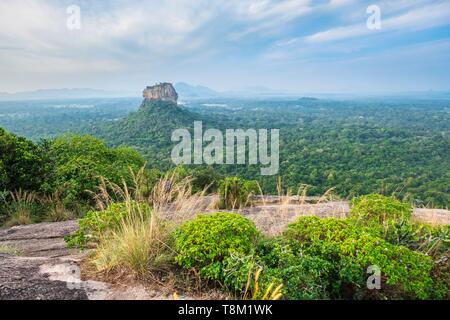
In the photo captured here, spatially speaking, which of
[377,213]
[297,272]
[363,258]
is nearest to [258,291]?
[297,272]

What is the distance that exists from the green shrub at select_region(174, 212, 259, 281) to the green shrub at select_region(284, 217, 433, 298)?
22.2 inches

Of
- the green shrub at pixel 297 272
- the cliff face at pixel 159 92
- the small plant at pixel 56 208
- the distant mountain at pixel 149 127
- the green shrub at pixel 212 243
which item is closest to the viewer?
the green shrub at pixel 297 272

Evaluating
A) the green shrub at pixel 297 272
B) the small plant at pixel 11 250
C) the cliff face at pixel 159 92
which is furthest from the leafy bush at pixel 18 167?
the cliff face at pixel 159 92

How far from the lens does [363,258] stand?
2973 mm

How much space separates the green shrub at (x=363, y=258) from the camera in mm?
2855

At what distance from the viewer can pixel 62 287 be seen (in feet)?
9.16

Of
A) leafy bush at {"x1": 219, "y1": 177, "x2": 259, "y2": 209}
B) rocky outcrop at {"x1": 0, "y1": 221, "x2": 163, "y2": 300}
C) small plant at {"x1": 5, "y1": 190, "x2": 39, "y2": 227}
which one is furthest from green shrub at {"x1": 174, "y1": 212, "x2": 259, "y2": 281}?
small plant at {"x1": 5, "y1": 190, "x2": 39, "y2": 227}

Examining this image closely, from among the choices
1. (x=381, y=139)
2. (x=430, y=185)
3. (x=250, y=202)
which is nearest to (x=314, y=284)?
(x=250, y=202)

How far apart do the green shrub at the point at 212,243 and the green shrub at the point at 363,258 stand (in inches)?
22.2

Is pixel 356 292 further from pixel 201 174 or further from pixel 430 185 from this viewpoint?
pixel 430 185

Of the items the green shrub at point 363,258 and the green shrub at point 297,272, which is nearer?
the green shrub at point 297,272

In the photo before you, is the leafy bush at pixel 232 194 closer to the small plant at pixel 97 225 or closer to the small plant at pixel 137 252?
the small plant at pixel 97 225
